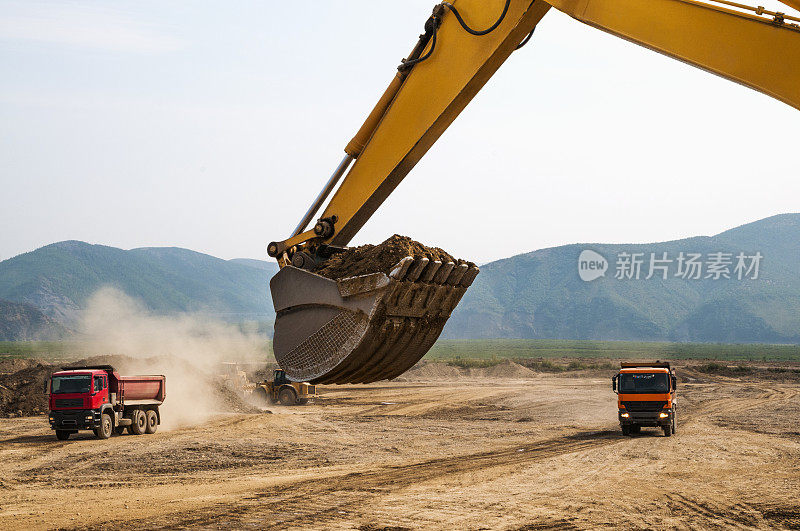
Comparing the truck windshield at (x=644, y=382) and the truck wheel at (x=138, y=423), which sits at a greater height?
the truck windshield at (x=644, y=382)

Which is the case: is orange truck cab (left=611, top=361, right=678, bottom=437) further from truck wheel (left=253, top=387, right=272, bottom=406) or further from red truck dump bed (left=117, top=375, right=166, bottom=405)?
truck wheel (left=253, top=387, right=272, bottom=406)

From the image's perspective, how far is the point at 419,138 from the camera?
9.17 m

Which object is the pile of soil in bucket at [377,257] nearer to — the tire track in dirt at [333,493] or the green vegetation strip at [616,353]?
the tire track in dirt at [333,493]

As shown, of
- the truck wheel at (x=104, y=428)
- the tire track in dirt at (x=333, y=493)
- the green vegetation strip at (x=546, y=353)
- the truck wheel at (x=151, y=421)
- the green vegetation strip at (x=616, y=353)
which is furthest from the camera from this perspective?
the green vegetation strip at (x=616, y=353)

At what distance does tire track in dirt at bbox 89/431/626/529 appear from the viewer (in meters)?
14.4

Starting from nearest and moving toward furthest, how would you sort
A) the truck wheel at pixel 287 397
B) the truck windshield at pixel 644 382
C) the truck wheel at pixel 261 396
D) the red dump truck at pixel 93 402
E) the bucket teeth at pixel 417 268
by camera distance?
1. the bucket teeth at pixel 417 268
2. the red dump truck at pixel 93 402
3. the truck windshield at pixel 644 382
4. the truck wheel at pixel 287 397
5. the truck wheel at pixel 261 396

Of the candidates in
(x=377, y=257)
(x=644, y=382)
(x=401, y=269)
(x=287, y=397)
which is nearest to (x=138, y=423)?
(x=287, y=397)

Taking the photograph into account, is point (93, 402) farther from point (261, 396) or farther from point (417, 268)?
point (417, 268)

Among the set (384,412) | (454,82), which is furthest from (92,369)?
(454,82)

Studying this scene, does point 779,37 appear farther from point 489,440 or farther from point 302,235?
point 489,440

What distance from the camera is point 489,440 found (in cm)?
2642

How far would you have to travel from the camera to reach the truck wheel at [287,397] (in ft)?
122

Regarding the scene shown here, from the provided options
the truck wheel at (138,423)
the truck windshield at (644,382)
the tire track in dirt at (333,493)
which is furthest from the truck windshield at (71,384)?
the truck windshield at (644,382)

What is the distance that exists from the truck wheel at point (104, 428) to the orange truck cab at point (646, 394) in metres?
15.0
